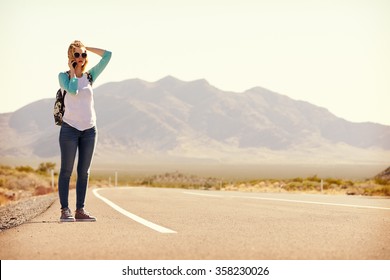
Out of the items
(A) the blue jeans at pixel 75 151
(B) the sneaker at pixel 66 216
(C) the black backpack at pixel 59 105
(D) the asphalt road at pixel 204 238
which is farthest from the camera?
(B) the sneaker at pixel 66 216

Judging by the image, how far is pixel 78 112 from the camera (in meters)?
7.43

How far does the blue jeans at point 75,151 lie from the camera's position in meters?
7.50

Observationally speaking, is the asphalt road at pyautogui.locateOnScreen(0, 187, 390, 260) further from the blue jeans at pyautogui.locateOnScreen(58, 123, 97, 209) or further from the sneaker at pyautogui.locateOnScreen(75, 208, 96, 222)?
the blue jeans at pyautogui.locateOnScreen(58, 123, 97, 209)

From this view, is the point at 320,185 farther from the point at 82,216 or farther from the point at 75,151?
the point at 75,151

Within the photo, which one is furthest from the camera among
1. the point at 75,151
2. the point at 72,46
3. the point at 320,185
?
the point at 320,185

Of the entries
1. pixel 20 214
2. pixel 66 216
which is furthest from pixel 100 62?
pixel 20 214

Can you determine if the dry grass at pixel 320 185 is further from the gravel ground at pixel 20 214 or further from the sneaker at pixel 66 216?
the sneaker at pixel 66 216

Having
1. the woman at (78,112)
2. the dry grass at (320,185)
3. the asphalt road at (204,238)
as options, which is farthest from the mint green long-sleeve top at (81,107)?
the dry grass at (320,185)

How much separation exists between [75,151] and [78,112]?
0.49 m

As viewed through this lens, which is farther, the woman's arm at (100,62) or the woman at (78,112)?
the woman's arm at (100,62)
